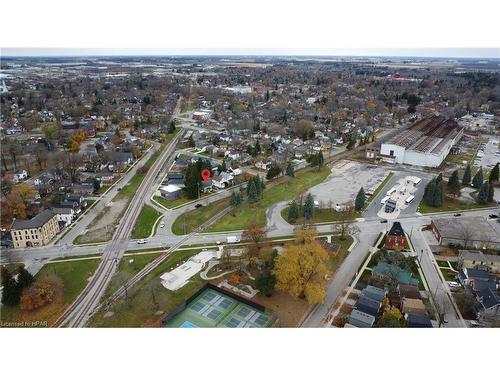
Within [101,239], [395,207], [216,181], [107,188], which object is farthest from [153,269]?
[395,207]

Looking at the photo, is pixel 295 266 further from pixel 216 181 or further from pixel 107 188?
pixel 107 188

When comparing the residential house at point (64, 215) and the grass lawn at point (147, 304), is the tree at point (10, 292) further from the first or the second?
the residential house at point (64, 215)

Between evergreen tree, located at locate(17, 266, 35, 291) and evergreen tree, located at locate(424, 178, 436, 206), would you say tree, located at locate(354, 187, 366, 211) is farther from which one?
evergreen tree, located at locate(17, 266, 35, 291)

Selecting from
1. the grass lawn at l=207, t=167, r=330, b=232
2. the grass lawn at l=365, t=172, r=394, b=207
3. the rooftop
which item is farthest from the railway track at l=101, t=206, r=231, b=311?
the grass lawn at l=365, t=172, r=394, b=207

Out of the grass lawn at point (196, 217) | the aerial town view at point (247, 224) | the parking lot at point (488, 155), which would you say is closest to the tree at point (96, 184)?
the aerial town view at point (247, 224)

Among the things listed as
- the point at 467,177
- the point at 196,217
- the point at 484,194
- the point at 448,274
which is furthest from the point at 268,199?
the point at 467,177

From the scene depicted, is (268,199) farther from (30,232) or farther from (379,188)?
(30,232)

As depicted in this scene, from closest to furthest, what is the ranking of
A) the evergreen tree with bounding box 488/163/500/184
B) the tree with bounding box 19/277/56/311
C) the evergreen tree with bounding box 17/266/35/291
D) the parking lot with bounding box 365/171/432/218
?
1. the tree with bounding box 19/277/56/311
2. the evergreen tree with bounding box 17/266/35/291
3. the parking lot with bounding box 365/171/432/218
4. the evergreen tree with bounding box 488/163/500/184
